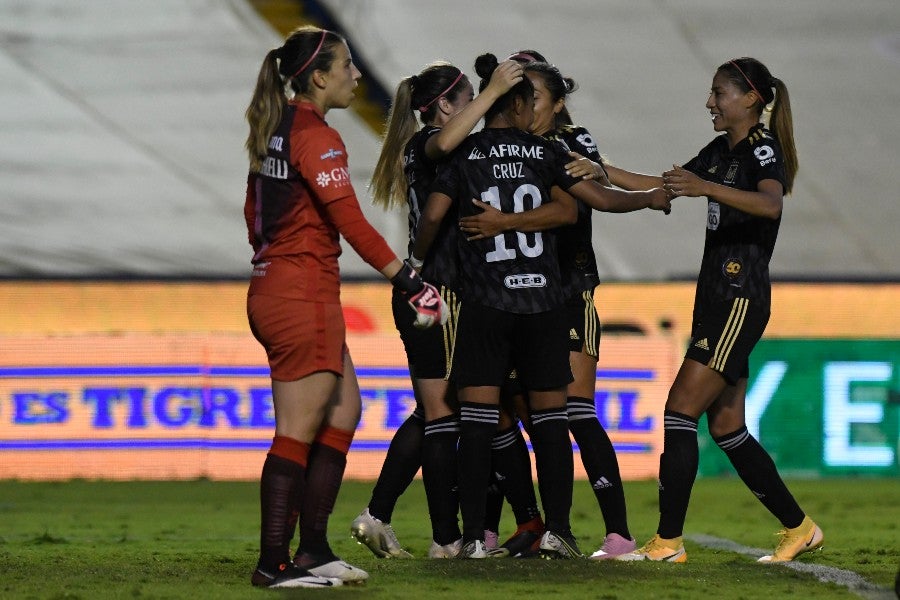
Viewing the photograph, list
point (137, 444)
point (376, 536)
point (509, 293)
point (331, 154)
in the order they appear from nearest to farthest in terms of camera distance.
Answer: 1. point (331, 154)
2. point (509, 293)
3. point (376, 536)
4. point (137, 444)

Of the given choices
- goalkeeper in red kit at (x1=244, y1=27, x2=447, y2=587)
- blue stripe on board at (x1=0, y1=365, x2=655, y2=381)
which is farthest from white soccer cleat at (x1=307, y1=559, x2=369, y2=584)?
blue stripe on board at (x1=0, y1=365, x2=655, y2=381)

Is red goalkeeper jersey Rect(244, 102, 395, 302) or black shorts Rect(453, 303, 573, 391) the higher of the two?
red goalkeeper jersey Rect(244, 102, 395, 302)

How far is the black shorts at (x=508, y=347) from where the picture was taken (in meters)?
5.29

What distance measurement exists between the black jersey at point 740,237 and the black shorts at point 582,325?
1.40 feet

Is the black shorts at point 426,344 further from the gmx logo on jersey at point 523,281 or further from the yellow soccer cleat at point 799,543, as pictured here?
the yellow soccer cleat at point 799,543

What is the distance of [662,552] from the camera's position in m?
5.56

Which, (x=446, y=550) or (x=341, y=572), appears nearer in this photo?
(x=341, y=572)

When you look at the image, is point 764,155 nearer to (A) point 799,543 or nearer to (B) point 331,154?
(A) point 799,543

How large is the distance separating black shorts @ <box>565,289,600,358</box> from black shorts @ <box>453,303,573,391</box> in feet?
1.26

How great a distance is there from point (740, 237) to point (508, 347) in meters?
1.04

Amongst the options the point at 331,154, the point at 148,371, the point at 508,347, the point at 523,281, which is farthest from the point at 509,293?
the point at 148,371

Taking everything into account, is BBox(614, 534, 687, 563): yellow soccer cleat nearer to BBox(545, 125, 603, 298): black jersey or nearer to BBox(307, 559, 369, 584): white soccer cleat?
BBox(545, 125, 603, 298): black jersey

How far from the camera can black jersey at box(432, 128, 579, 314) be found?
5.29m

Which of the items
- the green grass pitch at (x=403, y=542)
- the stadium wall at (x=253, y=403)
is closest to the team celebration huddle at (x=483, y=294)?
the green grass pitch at (x=403, y=542)
